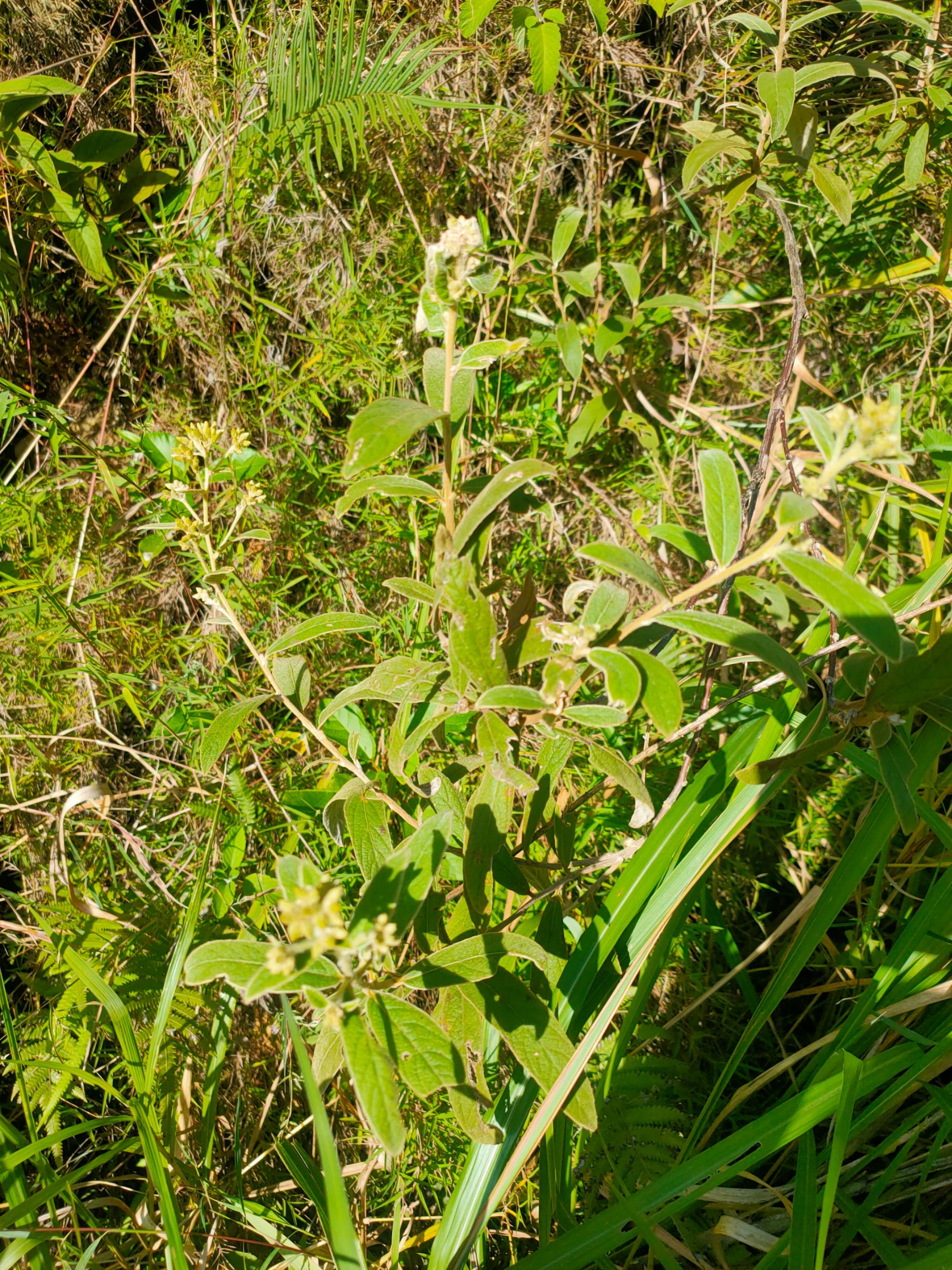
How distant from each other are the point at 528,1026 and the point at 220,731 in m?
0.57

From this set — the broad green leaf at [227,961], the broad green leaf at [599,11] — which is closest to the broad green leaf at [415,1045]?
the broad green leaf at [227,961]

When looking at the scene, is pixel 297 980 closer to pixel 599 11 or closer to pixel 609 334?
pixel 609 334

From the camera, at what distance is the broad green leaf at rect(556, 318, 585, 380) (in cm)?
176

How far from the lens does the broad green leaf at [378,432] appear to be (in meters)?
0.90

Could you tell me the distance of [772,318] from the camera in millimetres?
2186

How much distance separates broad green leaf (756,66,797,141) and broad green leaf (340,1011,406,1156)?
1.47m

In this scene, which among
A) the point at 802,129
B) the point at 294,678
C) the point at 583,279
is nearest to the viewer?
the point at 294,678

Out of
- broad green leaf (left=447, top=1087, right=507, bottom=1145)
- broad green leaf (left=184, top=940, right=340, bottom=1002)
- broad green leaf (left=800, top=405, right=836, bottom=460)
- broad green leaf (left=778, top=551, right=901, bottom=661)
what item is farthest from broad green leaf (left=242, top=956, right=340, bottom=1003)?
broad green leaf (left=800, top=405, right=836, bottom=460)

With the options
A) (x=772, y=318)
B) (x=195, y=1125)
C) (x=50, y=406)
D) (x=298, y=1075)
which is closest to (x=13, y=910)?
(x=195, y=1125)

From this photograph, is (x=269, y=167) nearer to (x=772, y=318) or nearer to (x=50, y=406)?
(x=50, y=406)

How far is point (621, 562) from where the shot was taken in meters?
0.92

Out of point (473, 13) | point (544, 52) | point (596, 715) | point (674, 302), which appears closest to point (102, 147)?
point (473, 13)

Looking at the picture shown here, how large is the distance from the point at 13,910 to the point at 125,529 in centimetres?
87

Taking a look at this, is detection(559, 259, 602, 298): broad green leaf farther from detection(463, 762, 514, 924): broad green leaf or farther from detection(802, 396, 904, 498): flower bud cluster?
detection(463, 762, 514, 924): broad green leaf
